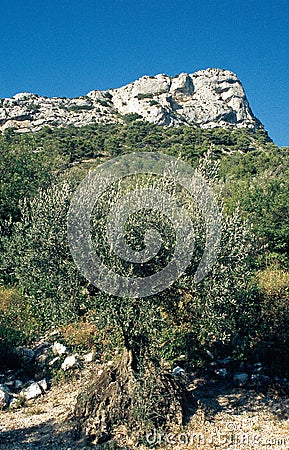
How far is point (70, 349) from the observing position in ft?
47.1

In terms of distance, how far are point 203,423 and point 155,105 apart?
3594 inches

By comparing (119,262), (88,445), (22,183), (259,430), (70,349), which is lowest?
(88,445)

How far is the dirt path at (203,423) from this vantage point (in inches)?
363

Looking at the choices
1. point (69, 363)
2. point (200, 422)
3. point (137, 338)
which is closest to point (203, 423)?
point (200, 422)

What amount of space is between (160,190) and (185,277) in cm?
198

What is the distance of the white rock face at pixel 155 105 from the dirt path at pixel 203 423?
242 ft

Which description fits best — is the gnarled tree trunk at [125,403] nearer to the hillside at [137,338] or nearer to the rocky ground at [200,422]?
the hillside at [137,338]

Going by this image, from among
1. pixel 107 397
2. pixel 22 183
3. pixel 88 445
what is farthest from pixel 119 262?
pixel 22 183

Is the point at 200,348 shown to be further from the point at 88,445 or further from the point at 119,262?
the point at 119,262

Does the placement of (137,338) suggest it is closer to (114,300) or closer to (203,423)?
(114,300)

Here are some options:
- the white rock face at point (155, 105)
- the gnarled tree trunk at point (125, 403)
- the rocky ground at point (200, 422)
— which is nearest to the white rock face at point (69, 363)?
the rocky ground at point (200, 422)

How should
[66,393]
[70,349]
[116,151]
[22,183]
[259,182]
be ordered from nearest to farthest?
1. [66,393]
2. [70,349]
3. [22,183]
4. [259,182]
5. [116,151]

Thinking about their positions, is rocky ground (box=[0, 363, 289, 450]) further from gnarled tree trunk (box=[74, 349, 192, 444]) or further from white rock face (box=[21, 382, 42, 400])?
gnarled tree trunk (box=[74, 349, 192, 444])

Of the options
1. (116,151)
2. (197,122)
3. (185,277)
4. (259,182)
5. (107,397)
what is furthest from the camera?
(197,122)
